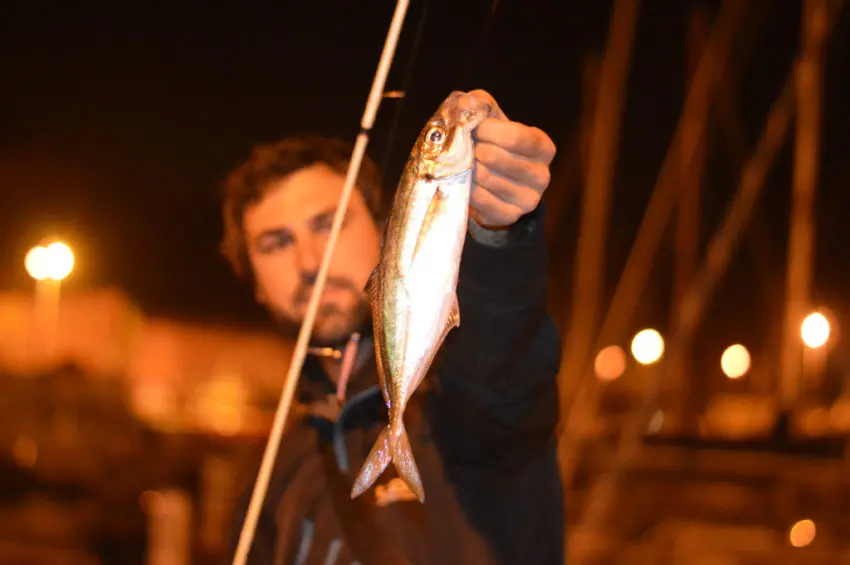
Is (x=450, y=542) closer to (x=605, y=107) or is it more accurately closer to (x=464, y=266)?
(x=464, y=266)

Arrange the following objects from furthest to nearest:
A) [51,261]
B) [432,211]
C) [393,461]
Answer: [51,261] → [393,461] → [432,211]

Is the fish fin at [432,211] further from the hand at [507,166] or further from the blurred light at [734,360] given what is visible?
the blurred light at [734,360]

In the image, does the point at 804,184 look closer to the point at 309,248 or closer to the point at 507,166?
the point at 309,248

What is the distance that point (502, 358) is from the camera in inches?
105

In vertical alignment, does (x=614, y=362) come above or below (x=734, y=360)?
above

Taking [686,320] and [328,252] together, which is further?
[686,320]

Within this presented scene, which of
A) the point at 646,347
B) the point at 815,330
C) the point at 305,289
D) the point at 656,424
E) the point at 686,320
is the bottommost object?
the point at 305,289

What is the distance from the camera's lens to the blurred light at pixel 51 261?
1934cm

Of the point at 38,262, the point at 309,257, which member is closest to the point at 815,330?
the point at 38,262

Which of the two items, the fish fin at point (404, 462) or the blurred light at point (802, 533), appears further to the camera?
the blurred light at point (802, 533)

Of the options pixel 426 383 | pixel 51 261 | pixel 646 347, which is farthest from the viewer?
pixel 646 347

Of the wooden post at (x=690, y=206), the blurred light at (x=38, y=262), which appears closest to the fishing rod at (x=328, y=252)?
the wooden post at (x=690, y=206)

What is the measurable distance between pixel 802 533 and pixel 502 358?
326 inches

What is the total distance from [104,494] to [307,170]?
12.0m
